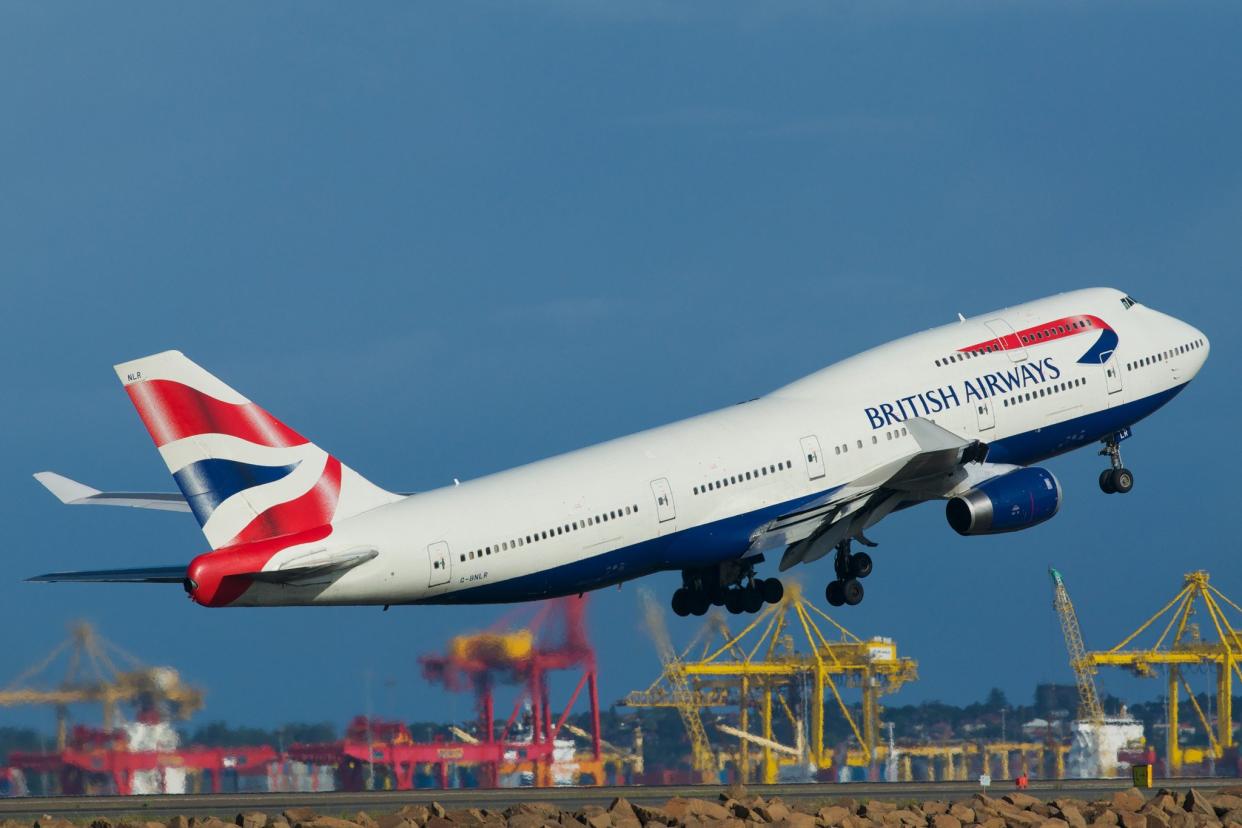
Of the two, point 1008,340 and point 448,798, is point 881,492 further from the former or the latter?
point 448,798

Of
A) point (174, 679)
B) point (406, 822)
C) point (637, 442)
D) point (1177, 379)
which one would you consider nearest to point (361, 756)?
point (174, 679)

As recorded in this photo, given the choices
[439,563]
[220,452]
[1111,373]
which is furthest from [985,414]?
[220,452]

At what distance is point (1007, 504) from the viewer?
53.3 metres

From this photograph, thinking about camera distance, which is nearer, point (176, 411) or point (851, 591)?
point (176, 411)

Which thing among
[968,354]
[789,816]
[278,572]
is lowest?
[789,816]

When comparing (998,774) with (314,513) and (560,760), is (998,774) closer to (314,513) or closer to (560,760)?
(560,760)

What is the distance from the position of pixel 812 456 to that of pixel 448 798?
40.4 ft

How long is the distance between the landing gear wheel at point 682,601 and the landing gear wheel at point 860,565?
4.41m

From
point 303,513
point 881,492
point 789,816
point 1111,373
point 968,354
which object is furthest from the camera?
point 1111,373

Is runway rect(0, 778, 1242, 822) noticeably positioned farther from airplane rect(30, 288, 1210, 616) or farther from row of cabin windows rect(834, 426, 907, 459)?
row of cabin windows rect(834, 426, 907, 459)

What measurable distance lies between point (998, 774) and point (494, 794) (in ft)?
89.1

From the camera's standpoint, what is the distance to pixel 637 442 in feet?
165


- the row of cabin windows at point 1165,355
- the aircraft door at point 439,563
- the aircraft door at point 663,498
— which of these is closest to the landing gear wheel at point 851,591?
the aircraft door at point 663,498

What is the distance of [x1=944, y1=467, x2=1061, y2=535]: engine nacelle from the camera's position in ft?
175
